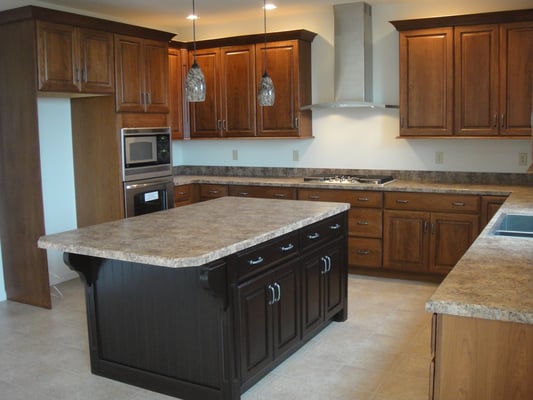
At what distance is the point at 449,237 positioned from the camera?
4902mm

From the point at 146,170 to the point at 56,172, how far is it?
32.2 inches

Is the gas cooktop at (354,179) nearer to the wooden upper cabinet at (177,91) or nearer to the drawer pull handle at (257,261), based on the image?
the wooden upper cabinet at (177,91)

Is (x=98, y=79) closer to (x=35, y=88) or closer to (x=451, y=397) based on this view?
(x=35, y=88)

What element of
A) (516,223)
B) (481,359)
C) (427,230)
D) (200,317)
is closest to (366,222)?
(427,230)

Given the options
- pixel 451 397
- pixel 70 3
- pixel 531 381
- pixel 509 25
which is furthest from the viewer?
pixel 70 3

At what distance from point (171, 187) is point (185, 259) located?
3.22 meters

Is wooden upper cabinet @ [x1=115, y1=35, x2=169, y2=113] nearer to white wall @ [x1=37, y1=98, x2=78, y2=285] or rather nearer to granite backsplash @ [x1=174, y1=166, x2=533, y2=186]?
white wall @ [x1=37, y1=98, x2=78, y2=285]

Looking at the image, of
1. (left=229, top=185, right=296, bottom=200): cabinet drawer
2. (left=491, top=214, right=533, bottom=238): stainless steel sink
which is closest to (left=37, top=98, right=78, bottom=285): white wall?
(left=229, top=185, right=296, bottom=200): cabinet drawer

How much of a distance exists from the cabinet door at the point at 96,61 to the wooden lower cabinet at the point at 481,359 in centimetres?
379

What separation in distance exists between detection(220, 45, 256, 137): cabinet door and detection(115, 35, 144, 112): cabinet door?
1.07m

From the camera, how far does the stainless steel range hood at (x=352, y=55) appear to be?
5.33 metres

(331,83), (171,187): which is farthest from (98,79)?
(331,83)

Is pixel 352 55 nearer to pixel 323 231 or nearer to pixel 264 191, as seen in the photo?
pixel 264 191

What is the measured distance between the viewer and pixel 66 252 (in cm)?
292
